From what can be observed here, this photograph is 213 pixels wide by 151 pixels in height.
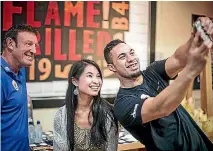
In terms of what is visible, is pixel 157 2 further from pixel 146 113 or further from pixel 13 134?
pixel 146 113

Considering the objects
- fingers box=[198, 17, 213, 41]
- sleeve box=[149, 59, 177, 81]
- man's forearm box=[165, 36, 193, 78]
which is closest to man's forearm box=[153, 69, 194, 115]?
fingers box=[198, 17, 213, 41]

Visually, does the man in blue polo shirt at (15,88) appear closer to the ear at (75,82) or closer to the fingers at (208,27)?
the ear at (75,82)

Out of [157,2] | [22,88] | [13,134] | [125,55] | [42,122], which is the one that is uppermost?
[157,2]

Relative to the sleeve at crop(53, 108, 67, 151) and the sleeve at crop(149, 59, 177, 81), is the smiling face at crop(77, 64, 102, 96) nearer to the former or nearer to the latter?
the sleeve at crop(53, 108, 67, 151)

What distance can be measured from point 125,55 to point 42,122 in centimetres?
174

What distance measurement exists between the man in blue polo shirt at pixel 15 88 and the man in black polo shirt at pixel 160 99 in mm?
536

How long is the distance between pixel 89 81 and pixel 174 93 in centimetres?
102

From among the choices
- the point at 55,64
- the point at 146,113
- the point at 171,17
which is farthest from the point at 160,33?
→ the point at 146,113

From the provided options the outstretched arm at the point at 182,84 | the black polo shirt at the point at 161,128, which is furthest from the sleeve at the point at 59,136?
the outstretched arm at the point at 182,84

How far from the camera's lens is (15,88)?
1.85 meters

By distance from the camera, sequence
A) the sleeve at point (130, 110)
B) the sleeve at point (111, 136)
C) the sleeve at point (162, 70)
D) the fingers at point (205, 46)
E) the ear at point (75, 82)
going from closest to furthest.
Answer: the fingers at point (205, 46) → the sleeve at point (130, 110) → the sleeve at point (162, 70) → the sleeve at point (111, 136) → the ear at point (75, 82)

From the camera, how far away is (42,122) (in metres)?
3.10

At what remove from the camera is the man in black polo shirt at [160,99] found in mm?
977

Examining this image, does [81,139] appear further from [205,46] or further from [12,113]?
[205,46]
